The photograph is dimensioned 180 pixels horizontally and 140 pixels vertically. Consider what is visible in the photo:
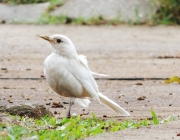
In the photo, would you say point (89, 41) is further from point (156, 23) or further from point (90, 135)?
point (90, 135)

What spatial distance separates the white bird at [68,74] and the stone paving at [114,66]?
29 centimetres

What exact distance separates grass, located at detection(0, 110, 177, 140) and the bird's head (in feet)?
2.19

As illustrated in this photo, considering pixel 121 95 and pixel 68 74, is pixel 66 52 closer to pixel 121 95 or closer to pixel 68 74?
pixel 68 74

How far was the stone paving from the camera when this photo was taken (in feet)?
22.7

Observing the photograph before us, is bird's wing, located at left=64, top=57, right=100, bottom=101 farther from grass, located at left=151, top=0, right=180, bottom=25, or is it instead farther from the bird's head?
grass, located at left=151, top=0, right=180, bottom=25

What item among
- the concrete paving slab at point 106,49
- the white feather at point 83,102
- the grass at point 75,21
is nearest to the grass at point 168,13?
the concrete paving slab at point 106,49

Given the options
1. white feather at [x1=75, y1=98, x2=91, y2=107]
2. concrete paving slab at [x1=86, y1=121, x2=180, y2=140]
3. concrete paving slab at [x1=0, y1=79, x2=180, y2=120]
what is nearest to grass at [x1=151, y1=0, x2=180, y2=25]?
concrete paving slab at [x1=0, y1=79, x2=180, y2=120]

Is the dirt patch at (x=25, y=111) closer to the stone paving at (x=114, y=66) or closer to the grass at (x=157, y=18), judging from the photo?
the stone paving at (x=114, y=66)

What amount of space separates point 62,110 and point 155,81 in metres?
2.36

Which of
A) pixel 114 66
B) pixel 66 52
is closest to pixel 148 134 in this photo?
pixel 66 52

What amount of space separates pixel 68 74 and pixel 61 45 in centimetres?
33

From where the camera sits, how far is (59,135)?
16.4 feet

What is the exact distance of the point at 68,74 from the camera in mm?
6242

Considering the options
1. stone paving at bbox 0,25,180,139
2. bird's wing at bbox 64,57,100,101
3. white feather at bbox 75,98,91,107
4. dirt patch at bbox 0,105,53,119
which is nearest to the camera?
dirt patch at bbox 0,105,53,119
